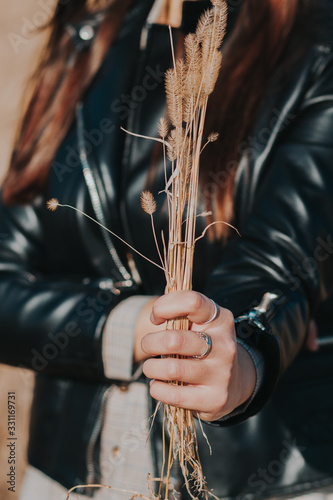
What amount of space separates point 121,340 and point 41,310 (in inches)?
9.4

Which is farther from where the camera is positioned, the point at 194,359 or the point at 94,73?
the point at 94,73

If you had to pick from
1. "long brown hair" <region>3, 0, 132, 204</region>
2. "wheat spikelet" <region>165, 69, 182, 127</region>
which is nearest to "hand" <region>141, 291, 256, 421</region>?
"wheat spikelet" <region>165, 69, 182, 127</region>

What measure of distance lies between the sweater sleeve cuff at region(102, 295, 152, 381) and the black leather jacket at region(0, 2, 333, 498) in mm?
20

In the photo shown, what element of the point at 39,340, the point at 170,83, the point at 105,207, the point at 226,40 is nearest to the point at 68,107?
the point at 105,207

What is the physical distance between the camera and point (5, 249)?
1.30 meters

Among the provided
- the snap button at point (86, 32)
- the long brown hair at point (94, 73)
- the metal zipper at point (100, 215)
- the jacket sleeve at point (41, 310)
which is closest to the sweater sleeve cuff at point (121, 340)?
the jacket sleeve at point (41, 310)

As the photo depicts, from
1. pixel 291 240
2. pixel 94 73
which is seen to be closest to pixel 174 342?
pixel 291 240

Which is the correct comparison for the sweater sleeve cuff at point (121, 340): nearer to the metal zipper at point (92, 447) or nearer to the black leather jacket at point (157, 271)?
the black leather jacket at point (157, 271)

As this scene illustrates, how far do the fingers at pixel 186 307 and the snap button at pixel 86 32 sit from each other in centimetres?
97

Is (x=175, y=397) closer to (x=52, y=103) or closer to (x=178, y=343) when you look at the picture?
(x=178, y=343)

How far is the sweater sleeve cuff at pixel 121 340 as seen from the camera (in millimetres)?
959

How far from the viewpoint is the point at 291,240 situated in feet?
2.80

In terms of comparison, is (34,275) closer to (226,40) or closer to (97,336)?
(97,336)

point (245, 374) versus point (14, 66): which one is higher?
point (14, 66)
